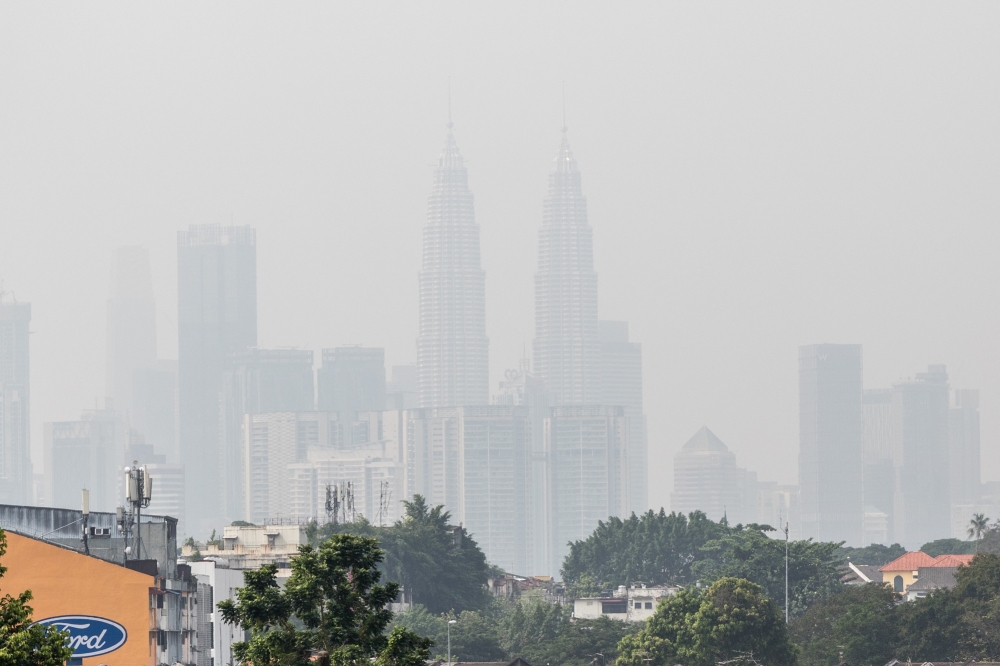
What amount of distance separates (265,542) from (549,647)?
24193 mm

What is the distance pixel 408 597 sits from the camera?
17612cm

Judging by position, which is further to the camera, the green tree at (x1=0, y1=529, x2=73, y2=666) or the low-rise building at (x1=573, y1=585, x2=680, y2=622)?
the low-rise building at (x1=573, y1=585, x2=680, y2=622)

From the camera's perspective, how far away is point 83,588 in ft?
216

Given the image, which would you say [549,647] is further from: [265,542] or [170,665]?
[170,665]

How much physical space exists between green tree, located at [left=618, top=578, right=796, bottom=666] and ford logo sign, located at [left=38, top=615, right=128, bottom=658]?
191 ft

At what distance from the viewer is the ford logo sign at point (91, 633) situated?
65062mm

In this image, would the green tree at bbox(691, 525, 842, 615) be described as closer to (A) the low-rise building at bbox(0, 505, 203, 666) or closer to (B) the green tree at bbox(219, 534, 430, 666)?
(A) the low-rise building at bbox(0, 505, 203, 666)

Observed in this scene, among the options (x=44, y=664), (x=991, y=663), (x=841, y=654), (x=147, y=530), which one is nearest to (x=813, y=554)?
(x=841, y=654)

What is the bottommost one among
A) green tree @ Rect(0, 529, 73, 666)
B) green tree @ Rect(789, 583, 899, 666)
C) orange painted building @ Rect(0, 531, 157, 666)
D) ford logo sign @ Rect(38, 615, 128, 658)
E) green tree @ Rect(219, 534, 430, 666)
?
green tree @ Rect(789, 583, 899, 666)

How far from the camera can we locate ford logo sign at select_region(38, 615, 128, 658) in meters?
65.1

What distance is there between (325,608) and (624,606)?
15312 cm

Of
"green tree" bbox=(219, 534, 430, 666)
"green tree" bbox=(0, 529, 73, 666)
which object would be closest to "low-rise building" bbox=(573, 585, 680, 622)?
"green tree" bbox=(219, 534, 430, 666)

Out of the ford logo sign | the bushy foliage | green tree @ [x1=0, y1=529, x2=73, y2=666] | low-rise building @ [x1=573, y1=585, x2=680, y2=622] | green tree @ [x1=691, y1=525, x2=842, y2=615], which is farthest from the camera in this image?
low-rise building @ [x1=573, y1=585, x2=680, y2=622]

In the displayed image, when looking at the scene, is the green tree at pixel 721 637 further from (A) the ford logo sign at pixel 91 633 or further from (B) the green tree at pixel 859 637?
(A) the ford logo sign at pixel 91 633
